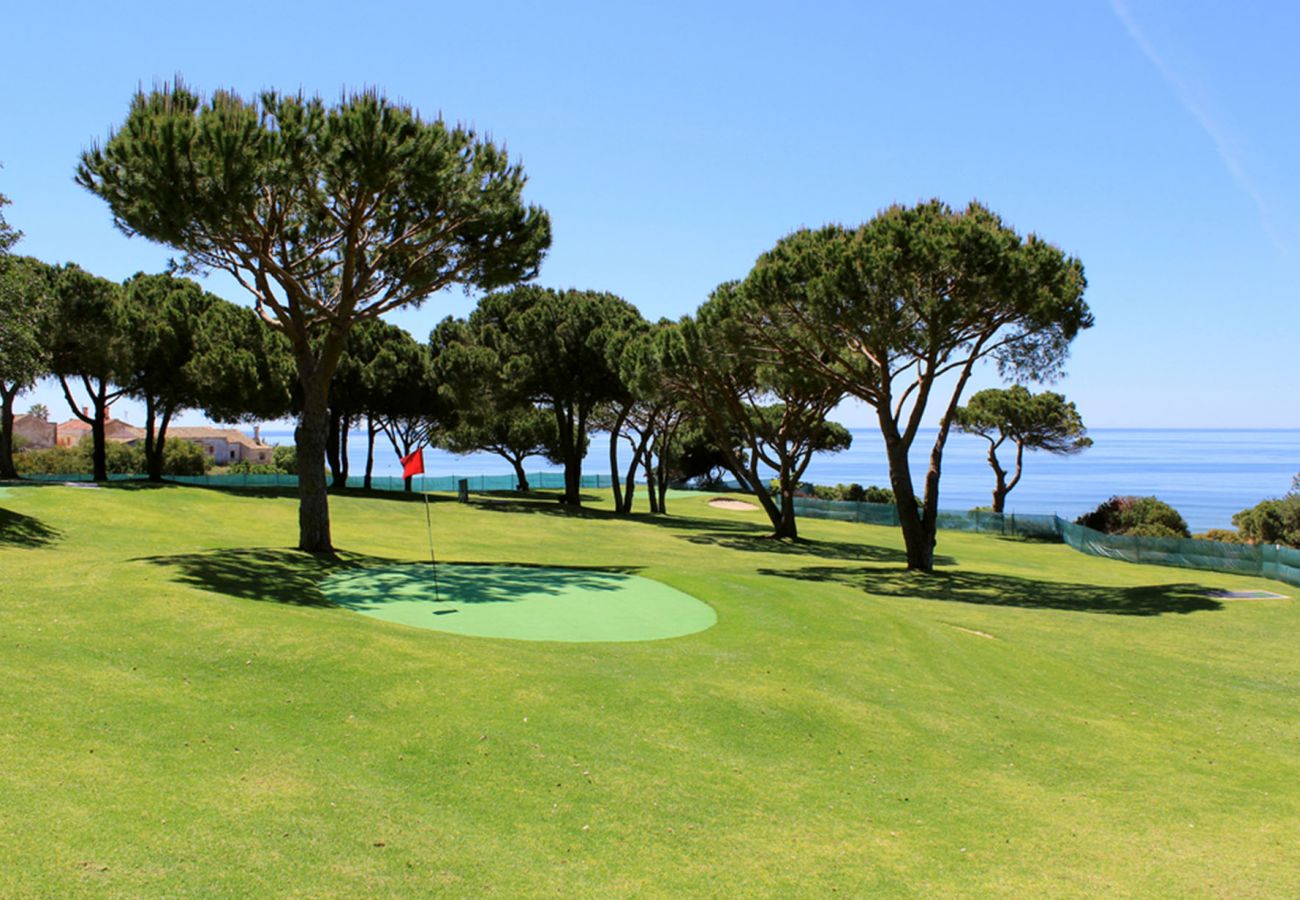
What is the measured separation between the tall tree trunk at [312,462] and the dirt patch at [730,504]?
139 ft

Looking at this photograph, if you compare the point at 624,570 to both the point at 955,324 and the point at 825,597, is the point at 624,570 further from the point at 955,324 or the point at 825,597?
the point at 955,324

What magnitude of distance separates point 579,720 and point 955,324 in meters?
21.2

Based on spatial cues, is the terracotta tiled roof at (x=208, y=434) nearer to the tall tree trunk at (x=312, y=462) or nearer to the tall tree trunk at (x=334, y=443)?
the tall tree trunk at (x=334, y=443)

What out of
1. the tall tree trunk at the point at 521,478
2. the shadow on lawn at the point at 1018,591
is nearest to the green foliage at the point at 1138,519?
the shadow on lawn at the point at 1018,591

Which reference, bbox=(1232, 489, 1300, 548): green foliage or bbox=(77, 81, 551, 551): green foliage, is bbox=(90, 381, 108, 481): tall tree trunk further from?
bbox=(1232, 489, 1300, 548): green foliage

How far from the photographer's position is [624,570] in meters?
19.2

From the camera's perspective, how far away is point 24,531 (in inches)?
859

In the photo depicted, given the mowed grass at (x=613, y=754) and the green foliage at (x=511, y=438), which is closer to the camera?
the mowed grass at (x=613, y=754)

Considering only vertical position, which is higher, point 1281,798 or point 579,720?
point 579,720

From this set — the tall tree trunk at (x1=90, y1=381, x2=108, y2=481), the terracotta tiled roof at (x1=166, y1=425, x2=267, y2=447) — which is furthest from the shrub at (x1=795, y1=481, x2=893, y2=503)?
the terracotta tiled roof at (x1=166, y1=425, x2=267, y2=447)

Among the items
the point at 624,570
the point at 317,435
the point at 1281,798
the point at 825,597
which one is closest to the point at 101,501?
the point at 317,435

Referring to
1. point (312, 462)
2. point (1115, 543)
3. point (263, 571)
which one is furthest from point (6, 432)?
point (1115, 543)

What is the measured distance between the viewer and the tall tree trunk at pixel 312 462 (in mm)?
20438

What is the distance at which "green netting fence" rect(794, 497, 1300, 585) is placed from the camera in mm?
30078
